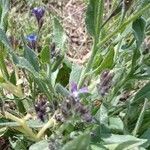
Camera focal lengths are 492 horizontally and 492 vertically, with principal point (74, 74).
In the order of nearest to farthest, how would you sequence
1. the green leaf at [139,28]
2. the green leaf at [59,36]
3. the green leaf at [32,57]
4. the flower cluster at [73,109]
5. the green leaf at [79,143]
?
the green leaf at [79,143] < the flower cluster at [73,109] < the green leaf at [139,28] < the green leaf at [32,57] < the green leaf at [59,36]

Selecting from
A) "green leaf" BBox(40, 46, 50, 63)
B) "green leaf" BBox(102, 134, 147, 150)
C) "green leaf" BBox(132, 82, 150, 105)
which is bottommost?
"green leaf" BBox(102, 134, 147, 150)

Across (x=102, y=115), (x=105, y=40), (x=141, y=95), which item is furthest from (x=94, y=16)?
(x=141, y=95)

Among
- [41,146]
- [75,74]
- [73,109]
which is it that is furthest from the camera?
[75,74]

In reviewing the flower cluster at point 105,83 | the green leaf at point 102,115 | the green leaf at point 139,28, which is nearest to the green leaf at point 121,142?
the green leaf at point 102,115

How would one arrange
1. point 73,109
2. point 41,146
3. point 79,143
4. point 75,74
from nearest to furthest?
point 79,143 < point 73,109 < point 41,146 < point 75,74

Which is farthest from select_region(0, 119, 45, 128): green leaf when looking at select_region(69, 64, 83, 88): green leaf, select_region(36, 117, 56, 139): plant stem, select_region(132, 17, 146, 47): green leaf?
select_region(132, 17, 146, 47): green leaf

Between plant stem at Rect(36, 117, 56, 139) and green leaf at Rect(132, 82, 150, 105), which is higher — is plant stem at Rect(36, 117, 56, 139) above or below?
above

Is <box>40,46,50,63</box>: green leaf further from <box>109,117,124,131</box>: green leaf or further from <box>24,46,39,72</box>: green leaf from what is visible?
<box>109,117,124,131</box>: green leaf

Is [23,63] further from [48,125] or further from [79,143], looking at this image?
[79,143]

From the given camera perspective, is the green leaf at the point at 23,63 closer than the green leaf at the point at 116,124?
Yes

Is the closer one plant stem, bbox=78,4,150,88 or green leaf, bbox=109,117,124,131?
plant stem, bbox=78,4,150,88

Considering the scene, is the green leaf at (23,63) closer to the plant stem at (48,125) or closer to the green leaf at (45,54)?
the green leaf at (45,54)

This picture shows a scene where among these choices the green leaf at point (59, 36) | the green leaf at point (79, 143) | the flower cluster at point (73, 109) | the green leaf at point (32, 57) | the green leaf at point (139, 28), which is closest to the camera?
the green leaf at point (79, 143)
